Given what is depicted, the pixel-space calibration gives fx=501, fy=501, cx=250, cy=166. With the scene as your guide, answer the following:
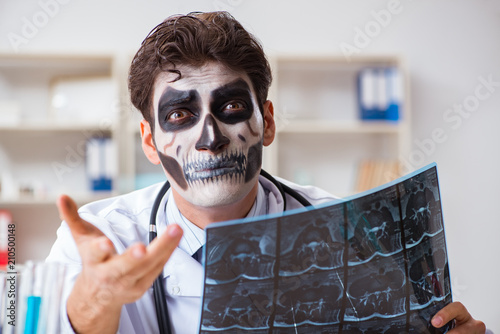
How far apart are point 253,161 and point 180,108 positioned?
18 centimetres

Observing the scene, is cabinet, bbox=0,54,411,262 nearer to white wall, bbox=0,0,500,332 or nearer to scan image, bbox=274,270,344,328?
white wall, bbox=0,0,500,332

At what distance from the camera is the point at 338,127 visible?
3.00 m

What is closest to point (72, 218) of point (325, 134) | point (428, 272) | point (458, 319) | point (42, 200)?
point (428, 272)

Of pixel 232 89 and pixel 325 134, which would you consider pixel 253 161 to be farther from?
pixel 325 134

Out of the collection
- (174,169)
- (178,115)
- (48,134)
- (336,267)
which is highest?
(48,134)

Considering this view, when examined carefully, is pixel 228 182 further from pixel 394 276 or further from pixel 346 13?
pixel 346 13

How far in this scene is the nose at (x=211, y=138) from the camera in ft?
3.12

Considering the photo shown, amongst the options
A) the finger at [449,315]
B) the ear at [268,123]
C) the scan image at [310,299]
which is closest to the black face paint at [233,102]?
the ear at [268,123]

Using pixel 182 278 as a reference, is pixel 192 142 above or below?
above

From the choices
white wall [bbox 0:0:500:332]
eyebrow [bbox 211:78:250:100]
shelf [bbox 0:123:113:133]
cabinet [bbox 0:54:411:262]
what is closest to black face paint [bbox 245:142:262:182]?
eyebrow [bbox 211:78:250:100]

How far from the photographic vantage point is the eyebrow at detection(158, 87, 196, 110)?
986 millimetres

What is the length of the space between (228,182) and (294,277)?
0.31 meters

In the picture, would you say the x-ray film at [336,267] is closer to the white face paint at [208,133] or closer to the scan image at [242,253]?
the scan image at [242,253]

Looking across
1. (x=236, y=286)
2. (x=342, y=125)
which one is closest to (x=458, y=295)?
(x=342, y=125)
